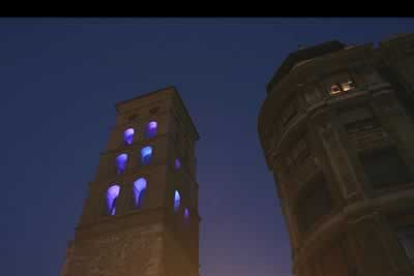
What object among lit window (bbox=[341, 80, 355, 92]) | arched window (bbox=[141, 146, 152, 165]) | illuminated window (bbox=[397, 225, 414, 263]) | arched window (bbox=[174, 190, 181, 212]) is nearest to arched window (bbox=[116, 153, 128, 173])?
arched window (bbox=[141, 146, 152, 165])

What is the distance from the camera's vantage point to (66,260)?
2620 cm

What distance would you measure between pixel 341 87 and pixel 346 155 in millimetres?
5761

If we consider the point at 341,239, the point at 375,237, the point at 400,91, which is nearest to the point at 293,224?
the point at 341,239

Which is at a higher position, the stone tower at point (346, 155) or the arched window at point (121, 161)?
the arched window at point (121, 161)

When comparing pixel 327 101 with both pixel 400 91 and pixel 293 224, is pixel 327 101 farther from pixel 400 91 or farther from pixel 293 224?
pixel 293 224

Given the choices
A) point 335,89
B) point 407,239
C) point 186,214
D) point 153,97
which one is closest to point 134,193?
point 186,214

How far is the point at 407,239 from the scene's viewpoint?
47.9 feet

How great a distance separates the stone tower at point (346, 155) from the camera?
15180mm

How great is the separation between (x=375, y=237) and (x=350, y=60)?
40.4 feet

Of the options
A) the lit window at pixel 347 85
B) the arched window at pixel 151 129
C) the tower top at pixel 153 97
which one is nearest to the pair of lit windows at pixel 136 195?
the arched window at pixel 151 129

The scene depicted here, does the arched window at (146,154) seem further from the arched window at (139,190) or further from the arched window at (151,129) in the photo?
the arched window at (139,190)

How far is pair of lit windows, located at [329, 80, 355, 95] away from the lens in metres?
21.9

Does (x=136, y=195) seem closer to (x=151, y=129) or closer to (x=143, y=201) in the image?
(x=143, y=201)

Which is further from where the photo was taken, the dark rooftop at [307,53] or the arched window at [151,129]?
the arched window at [151,129]
